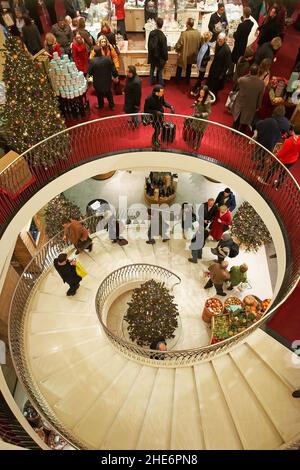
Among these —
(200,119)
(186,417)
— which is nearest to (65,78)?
(200,119)

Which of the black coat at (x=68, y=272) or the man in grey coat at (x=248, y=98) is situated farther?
the black coat at (x=68, y=272)

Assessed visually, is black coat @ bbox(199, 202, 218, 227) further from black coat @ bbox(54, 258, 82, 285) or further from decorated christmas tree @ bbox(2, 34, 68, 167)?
decorated christmas tree @ bbox(2, 34, 68, 167)

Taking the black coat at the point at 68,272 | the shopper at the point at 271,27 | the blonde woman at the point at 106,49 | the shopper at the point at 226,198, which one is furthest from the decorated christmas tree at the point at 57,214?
the shopper at the point at 271,27

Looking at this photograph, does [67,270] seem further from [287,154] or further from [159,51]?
[159,51]

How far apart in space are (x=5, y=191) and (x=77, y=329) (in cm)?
373

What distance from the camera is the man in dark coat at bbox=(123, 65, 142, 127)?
26.3 feet

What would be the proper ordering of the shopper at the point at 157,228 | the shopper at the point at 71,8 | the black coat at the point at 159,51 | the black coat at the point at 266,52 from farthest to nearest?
the shopper at the point at 71,8 → the shopper at the point at 157,228 → the black coat at the point at 266,52 → the black coat at the point at 159,51

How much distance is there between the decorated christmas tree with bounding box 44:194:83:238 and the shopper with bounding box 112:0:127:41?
6043 mm

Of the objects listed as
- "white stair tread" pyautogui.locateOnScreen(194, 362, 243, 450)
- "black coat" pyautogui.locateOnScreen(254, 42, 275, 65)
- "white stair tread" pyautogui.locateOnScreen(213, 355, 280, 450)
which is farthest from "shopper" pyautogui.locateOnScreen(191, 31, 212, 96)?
"white stair tread" pyautogui.locateOnScreen(194, 362, 243, 450)

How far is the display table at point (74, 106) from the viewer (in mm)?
9141

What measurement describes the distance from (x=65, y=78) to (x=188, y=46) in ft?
11.4

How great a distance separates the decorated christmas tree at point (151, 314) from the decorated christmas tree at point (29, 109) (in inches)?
155

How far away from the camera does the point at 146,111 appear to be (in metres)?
8.37

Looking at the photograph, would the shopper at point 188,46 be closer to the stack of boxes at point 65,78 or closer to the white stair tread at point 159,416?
the stack of boxes at point 65,78
